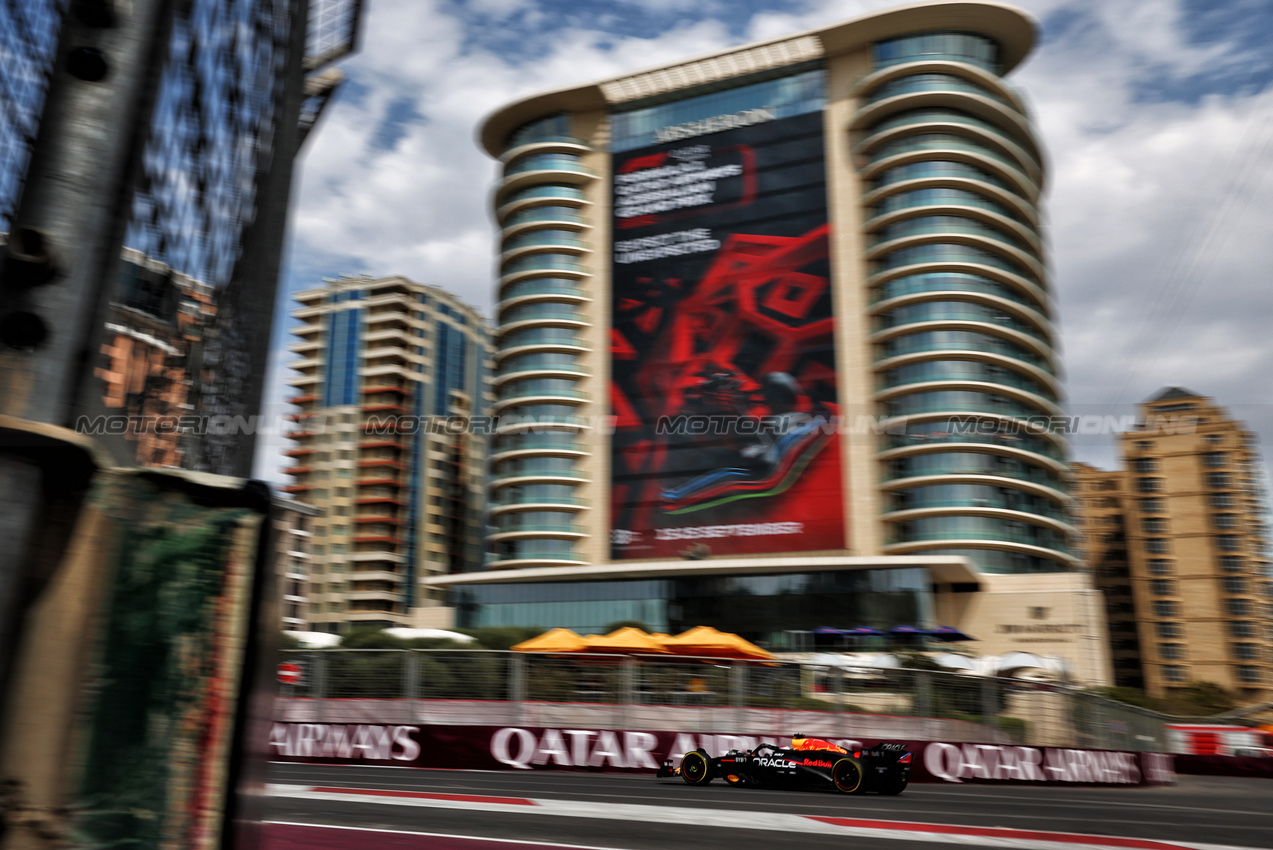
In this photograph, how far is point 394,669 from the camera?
20.4m

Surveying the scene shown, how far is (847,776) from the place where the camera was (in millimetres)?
15648

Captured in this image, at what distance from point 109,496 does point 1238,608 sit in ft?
402

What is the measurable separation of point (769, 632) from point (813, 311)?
21494 millimetres

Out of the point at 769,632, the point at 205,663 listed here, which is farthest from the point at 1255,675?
the point at 205,663

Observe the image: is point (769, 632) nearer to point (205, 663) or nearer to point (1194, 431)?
point (205, 663)

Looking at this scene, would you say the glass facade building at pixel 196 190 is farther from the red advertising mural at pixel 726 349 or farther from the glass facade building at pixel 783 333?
the red advertising mural at pixel 726 349

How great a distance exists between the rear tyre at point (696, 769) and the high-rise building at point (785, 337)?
41555 millimetres

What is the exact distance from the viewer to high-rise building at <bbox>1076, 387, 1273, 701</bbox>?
339 feet

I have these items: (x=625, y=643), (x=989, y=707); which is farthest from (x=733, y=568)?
(x=989, y=707)

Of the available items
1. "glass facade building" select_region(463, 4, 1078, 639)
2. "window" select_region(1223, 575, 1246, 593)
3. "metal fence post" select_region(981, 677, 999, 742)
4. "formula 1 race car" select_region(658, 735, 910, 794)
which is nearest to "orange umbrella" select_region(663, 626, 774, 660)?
"metal fence post" select_region(981, 677, 999, 742)

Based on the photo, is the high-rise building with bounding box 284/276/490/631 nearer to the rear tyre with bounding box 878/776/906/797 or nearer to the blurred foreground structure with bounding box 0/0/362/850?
the rear tyre with bounding box 878/776/906/797

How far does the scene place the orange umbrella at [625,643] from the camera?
22406 millimetres

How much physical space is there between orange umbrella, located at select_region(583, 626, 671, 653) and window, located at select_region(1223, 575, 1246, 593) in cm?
10292

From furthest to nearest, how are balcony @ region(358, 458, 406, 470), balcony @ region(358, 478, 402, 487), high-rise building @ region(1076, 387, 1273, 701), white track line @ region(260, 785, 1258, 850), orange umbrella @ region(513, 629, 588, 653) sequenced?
balcony @ region(358, 458, 406, 470) → balcony @ region(358, 478, 402, 487) → high-rise building @ region(1076, 387, 1273, 701) → orange umbrella @ region(513, 629, 588, 653) → white track line @ region(260, 785, 1258, 850)
